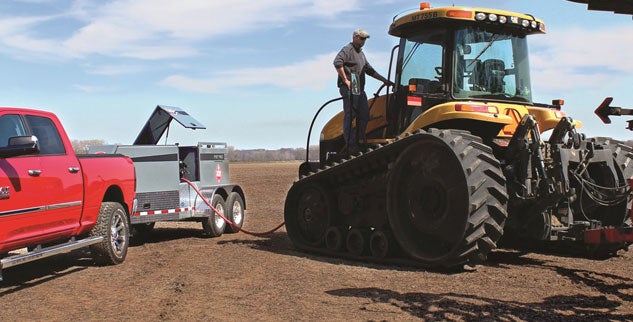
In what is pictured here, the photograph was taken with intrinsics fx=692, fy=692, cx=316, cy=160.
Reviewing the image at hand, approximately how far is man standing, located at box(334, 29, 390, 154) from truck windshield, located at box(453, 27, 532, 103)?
4.91ft

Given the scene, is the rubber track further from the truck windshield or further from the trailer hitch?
the trailer hitch

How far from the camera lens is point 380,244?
10055mm

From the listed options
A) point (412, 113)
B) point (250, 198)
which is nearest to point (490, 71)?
point (412, 113)

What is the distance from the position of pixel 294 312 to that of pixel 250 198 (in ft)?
60.3

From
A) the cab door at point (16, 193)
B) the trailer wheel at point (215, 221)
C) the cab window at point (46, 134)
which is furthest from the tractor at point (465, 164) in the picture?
the cab door at point (16, 193)

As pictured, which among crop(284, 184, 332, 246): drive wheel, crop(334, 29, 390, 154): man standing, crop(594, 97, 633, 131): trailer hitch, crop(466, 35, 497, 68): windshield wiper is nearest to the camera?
crop(594, 97, 633, 131): trailer hitch

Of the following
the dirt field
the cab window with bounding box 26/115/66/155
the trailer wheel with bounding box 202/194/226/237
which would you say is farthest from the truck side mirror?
the trailer wheel with bounding box 202/194/226/237

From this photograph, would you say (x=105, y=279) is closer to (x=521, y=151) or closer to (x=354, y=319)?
(x=354, y=319)

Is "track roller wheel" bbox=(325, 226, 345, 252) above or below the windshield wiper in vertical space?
below

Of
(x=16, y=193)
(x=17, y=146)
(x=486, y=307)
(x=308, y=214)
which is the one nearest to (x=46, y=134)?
(x=17, y=146)

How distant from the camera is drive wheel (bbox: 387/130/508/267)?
8.45 m

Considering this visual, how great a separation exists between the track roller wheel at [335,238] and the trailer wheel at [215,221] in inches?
139

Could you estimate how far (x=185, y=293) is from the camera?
25.5ft

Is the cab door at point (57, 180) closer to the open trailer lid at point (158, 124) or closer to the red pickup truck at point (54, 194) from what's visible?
the red pickup truck at point (54, 194)
